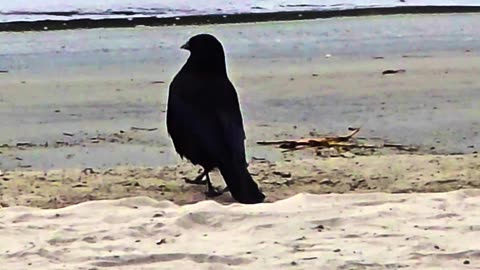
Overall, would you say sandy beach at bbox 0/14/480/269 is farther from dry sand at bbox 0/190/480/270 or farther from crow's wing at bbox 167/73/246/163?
crow's wing at bbox 167/73/246/163

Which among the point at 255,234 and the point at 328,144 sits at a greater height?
the point at 255,234

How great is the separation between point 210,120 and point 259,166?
34.7 inches

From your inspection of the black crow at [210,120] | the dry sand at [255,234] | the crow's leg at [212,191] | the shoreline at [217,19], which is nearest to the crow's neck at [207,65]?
the black crow at [210,120]

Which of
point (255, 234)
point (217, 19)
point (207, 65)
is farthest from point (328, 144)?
point (217, 19)

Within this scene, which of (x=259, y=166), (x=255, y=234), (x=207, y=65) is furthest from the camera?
(x=259, y=166)

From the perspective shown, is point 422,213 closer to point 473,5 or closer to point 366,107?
point 366,107

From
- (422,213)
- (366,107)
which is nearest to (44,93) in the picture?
(366,107)

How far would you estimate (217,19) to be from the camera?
19.5 metres

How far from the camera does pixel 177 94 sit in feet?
19.1

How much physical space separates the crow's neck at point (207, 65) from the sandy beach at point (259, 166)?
0.59m

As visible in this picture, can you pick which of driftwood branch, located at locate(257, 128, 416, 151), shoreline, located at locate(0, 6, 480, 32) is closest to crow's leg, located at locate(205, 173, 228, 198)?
driftwood branch, located at locate(257, 128, 416, 151)

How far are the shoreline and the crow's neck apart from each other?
461 inches

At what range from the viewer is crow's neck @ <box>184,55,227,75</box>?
234 inches

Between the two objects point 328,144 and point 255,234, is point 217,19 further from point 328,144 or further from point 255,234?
point 255,234
